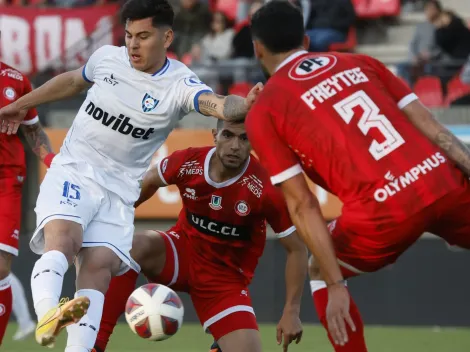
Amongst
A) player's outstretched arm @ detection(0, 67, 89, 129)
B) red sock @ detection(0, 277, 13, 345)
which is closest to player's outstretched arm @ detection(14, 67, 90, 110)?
player's outstretched arm @ detection(0, 67, 89, 129)

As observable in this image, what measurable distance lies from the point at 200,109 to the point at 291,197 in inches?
50.6

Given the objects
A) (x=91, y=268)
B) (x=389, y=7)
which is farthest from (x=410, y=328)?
(x=91, y=268)

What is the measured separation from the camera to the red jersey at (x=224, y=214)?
680cm

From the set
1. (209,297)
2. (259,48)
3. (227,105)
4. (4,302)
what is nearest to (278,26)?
(259,48)

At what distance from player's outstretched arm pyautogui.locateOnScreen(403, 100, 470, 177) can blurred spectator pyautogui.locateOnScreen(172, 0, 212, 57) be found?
9.00m

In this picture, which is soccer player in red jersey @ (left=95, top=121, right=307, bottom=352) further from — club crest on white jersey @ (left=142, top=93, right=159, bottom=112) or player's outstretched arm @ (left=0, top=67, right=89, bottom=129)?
player's outstretched arm @ (left=0, top=67, right=89, bottom=129)

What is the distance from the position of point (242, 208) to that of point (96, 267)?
1.31 m

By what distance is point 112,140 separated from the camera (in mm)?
6211

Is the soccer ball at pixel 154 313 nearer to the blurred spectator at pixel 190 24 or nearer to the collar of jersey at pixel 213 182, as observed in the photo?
the collar of jersey at pixel 213 182

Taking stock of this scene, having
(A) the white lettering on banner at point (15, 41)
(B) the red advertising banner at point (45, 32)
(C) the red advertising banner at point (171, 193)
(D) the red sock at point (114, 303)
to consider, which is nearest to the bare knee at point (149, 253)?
(D) the red sock at point (114, 303)

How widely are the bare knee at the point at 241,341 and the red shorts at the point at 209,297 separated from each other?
4 centimetres

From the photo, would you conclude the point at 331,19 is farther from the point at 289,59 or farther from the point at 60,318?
the point at 60,318

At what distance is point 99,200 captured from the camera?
6.07 metres

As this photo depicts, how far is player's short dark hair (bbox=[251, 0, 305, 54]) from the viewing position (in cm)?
504
